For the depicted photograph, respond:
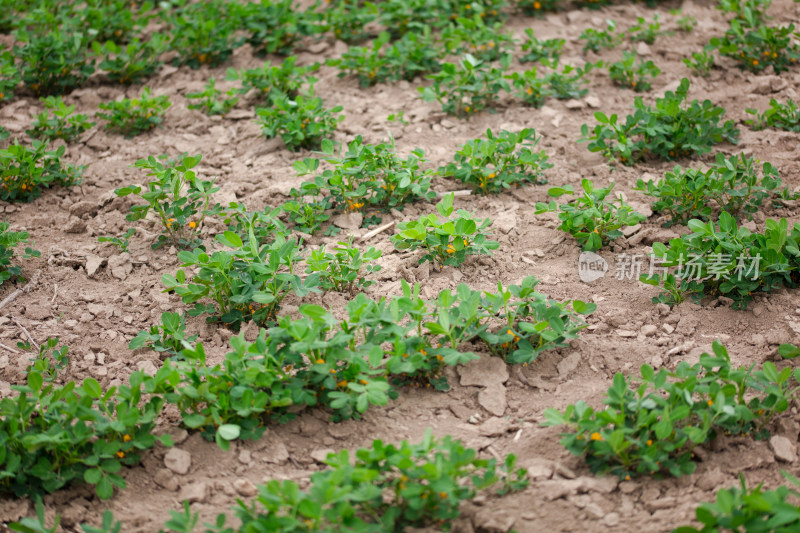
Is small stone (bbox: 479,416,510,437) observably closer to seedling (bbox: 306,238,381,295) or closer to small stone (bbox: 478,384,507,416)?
small stone (bbox: 478,384,507,416)

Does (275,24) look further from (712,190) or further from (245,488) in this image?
(245,488)

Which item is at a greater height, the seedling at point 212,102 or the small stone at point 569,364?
the seedling at point 212,102

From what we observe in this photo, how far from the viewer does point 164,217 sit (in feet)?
12.3

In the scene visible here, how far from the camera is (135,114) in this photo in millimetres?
4777

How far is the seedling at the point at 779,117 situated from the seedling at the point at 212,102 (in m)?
3.57

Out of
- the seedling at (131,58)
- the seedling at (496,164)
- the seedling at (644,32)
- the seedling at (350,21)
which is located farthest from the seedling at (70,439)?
the seedling at (644,32)

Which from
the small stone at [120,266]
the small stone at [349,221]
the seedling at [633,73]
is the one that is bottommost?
the small stone at [120,266]

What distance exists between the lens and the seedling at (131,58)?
529cm

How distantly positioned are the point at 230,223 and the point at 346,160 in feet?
2.52

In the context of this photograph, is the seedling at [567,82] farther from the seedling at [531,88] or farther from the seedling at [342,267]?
the seedling at [342,267]

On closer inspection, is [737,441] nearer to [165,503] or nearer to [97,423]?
[165,503]

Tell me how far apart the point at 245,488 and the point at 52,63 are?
4141 mm

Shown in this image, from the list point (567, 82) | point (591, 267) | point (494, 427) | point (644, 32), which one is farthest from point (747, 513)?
point (644, 32)

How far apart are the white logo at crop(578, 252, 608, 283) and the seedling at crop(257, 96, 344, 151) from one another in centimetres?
184
